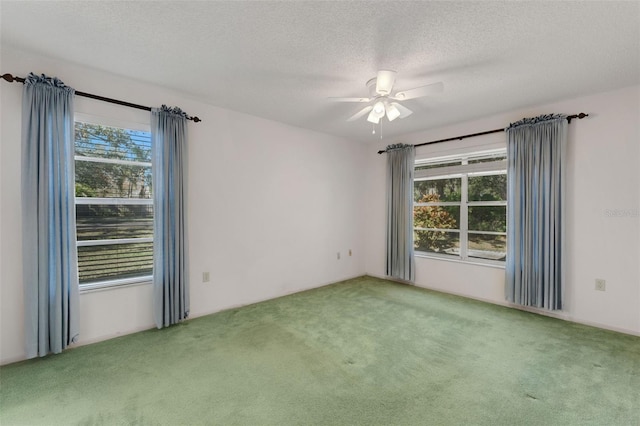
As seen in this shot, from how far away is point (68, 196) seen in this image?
256cm

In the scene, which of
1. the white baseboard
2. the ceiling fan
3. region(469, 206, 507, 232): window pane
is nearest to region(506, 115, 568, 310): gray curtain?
the white baseboard

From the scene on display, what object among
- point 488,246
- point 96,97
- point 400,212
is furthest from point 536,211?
point 96,97

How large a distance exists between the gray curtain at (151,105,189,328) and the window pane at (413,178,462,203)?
3.66m

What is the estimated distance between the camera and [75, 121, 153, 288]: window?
2.79 metres

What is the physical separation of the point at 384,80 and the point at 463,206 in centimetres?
279

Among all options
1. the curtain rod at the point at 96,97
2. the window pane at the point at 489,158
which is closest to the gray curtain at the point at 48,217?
the curtain rod at the point at 96,97

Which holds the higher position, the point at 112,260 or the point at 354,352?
the point at 112,260

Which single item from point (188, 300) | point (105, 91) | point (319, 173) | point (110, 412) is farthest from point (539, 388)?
point (105, 91)

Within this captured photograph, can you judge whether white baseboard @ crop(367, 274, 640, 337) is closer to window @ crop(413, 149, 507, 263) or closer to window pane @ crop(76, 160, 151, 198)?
window @ crop(413, 149, 507, 263)

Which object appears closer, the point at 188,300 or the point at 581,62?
the point at 581,62

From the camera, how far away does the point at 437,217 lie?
481 centimetres

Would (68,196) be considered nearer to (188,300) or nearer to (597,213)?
(188,300)

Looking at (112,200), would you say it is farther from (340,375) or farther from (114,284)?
(340,375)

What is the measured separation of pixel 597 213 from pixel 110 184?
5266 mm
